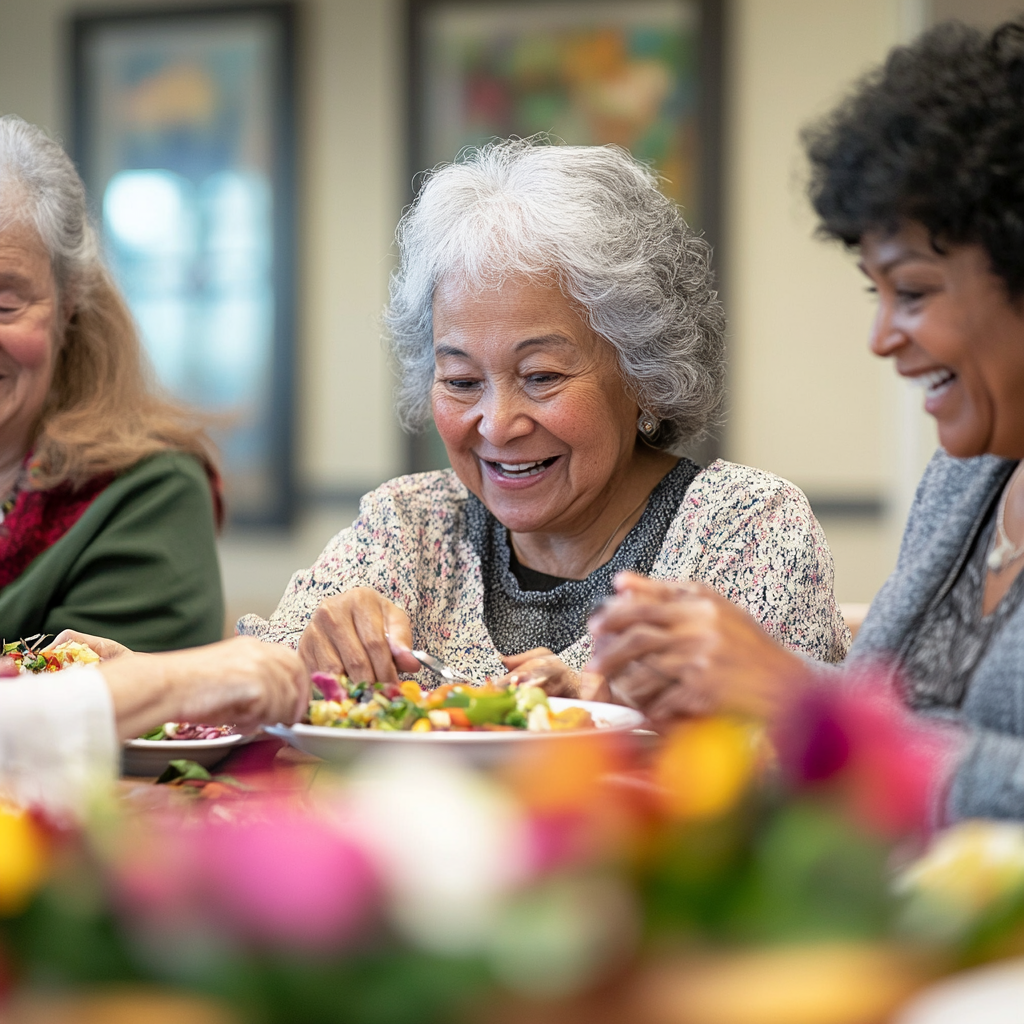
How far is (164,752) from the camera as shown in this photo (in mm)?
1251

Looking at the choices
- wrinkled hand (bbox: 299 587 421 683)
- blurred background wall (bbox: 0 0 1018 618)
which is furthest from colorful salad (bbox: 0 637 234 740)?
blurred background wall (bbox: 0 0 1018 618)

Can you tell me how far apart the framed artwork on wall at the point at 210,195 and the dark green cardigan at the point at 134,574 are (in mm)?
2248

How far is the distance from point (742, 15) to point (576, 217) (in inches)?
105

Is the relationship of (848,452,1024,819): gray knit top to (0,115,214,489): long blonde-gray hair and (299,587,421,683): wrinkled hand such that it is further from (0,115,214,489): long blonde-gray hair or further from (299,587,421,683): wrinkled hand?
(0,115,214,489): long blonde-gray hair

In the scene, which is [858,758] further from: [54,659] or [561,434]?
[561,434]

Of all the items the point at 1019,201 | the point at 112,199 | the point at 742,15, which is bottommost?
the point at 1019,201

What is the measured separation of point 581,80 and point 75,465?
268 cm

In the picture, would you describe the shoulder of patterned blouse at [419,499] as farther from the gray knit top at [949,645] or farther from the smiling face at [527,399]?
the gray knit top at [949,645]

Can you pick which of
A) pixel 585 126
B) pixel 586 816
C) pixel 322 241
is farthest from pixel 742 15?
pixel 586 816

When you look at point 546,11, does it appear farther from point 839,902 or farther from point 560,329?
point 839,902

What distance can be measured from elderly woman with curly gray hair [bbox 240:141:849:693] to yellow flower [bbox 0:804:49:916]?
1.23 meters

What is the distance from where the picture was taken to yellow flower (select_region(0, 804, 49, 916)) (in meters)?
0.45

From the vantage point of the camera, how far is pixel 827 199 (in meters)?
1.25

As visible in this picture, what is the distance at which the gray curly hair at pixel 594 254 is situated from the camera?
183 cm
